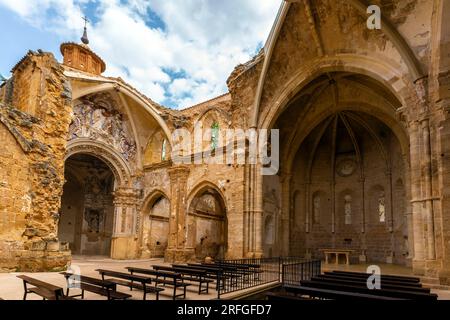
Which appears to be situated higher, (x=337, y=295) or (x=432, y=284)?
(x=337, y=295)

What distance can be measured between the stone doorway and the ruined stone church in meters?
0.09

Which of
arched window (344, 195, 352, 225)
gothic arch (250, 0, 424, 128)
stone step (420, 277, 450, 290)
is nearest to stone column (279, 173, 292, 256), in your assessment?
arched window (344, 195, 352, 225)

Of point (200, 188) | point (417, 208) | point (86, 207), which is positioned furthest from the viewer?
point (86, 207)

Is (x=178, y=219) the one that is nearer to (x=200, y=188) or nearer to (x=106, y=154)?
(x=200, y=188)

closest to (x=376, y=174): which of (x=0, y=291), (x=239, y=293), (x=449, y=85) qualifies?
(x=449, y=85)

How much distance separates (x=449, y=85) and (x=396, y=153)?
34.1 ft

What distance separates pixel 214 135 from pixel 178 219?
5.07 m

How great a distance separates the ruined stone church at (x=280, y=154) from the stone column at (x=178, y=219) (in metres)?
0.06

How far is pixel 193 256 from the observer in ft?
61.2

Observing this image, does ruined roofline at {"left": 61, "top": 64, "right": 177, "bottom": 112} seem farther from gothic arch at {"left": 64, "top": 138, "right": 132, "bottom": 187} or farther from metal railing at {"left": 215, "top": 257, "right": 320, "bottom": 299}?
metal railing at {"left": 215, "top": 257, "right": 320, "bottom": 299}

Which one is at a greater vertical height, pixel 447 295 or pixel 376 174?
pixel 376 174

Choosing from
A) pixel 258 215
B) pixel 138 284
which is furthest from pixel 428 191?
pixel 138 284

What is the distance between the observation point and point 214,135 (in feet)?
63.4
